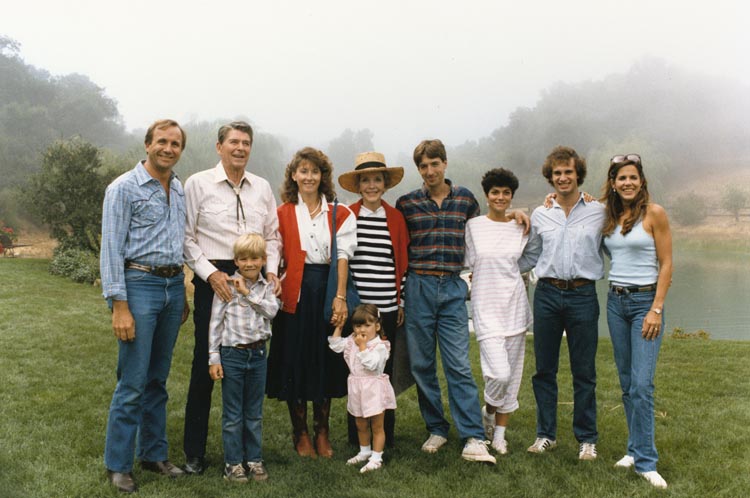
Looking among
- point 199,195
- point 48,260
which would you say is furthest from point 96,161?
point 199,195

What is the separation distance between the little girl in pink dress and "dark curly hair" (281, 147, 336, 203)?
84cm

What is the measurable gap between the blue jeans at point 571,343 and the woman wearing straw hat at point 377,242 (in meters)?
0.99

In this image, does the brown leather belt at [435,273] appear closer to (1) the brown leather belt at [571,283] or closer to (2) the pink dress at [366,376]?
(2) the pink dress at [366,376]

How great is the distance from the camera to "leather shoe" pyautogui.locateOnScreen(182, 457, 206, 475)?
365 cm

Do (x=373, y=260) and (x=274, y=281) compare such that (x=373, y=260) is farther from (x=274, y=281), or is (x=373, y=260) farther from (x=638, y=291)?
(x=638, y=291)

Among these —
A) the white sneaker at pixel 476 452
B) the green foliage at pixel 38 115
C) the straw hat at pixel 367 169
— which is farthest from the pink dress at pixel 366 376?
the green foliage at pixel 38 115

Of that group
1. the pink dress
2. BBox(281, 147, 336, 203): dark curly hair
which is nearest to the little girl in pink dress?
the pink dress

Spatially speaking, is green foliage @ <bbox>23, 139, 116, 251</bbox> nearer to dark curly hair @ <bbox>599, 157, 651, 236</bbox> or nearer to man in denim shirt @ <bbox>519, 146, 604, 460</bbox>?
man in denim shirt @ <bbox>519, 146, 604, 460</bbox>

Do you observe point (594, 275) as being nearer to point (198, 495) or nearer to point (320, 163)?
point (320, 163)

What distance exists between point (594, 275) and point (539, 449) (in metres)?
1.32

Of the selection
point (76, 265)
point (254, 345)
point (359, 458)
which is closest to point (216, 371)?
point (254, 345)

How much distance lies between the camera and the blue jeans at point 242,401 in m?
3.52

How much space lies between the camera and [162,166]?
3336 mm

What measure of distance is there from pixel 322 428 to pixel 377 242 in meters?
1.37
